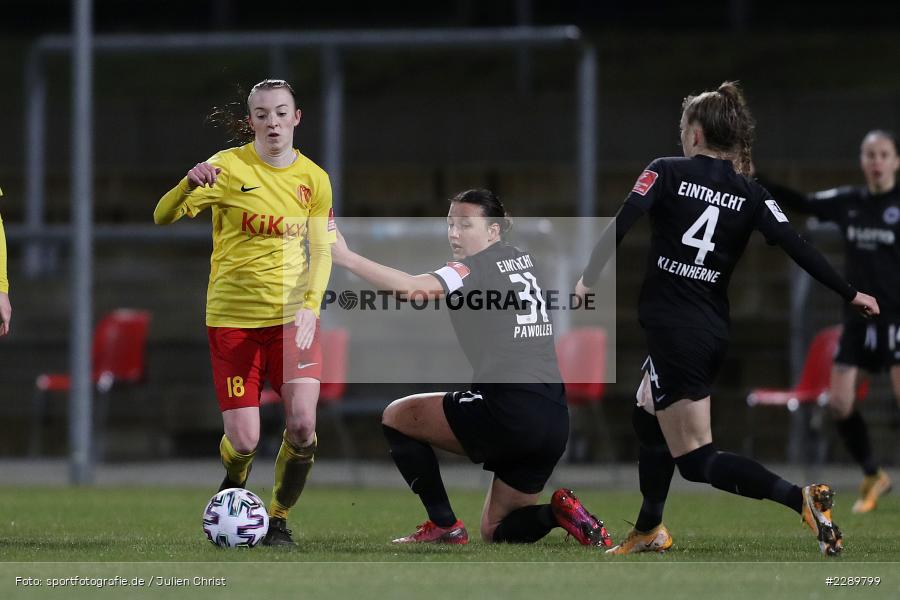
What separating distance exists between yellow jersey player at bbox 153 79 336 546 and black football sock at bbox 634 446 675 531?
154 cm

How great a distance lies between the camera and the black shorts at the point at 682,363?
6.38 m

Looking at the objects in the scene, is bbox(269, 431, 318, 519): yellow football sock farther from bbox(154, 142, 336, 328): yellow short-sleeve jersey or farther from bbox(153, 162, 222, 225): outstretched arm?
bbox(153, 162, 222, 225): outstretched arm

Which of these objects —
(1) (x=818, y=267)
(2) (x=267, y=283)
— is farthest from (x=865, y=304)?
(2) (x=267, y=283)

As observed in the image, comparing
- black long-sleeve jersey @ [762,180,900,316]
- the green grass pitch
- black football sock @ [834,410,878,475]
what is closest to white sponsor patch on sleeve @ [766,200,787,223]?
the green grass pitch

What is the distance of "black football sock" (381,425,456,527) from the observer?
703 cm

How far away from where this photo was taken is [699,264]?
21.3ft

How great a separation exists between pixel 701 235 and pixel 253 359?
85.4 inches

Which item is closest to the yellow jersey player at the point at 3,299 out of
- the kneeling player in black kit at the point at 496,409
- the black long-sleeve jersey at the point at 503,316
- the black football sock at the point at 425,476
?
the kneeling player in black kit at the point at 496,409

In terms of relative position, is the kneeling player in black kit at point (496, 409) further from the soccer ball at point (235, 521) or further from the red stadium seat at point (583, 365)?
the red stadium seat at point (583, 365)

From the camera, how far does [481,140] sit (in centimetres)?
1823

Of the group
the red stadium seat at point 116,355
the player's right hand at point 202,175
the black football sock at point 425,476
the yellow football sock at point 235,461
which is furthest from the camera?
the red stadium seat at point 116,355

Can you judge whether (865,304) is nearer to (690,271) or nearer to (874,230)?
(690,271)

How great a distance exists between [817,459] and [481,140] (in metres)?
7.65

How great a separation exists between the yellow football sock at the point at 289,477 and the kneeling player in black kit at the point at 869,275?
166 inches
